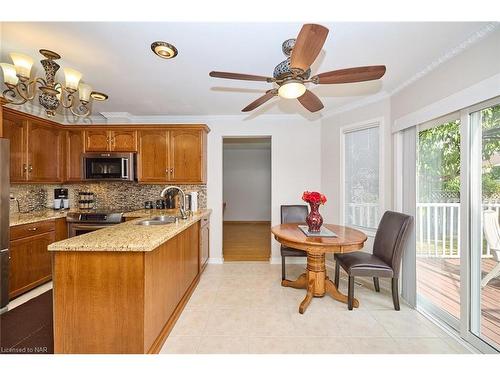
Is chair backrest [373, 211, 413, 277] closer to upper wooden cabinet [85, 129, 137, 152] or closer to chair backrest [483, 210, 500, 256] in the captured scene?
chair backrest [483, 210, 500, 256]

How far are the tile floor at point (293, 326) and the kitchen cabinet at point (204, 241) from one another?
0.53 meters

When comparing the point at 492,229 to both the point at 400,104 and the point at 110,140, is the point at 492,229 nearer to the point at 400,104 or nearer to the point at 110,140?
the point at 400,104

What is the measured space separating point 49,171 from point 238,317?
339cm

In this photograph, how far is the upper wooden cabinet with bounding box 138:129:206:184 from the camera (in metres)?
3.40

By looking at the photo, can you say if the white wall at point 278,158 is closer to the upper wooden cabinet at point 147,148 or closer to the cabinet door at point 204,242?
the cabinet door at point 204,242

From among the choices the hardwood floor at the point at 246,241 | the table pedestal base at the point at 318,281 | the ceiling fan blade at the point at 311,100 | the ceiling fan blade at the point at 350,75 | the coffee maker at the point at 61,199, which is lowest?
the hardwood floor at the point at 246,241

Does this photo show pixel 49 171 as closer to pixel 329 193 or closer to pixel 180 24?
pixel 180 24

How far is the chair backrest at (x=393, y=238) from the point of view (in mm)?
2146

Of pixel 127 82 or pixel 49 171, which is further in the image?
pixel 49 171

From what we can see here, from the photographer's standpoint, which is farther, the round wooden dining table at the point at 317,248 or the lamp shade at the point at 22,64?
the round wooden dining table at the point at 317,248

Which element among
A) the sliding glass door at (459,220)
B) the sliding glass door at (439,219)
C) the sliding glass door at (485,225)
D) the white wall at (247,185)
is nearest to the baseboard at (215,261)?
the sliding glass door at (459,220)
